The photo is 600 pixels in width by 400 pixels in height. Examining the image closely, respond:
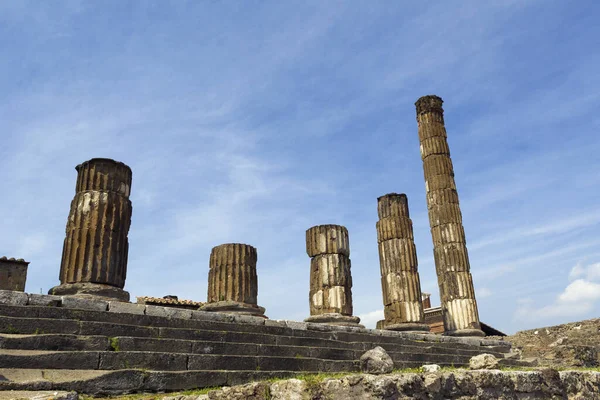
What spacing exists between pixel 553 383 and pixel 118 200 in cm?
705

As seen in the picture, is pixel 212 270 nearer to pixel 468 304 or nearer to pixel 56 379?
pixel 56 379

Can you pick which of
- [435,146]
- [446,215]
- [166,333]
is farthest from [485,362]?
[435,146]

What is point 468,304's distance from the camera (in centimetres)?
1591

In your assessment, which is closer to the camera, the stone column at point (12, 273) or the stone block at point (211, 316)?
the stone block at point (211, 316)

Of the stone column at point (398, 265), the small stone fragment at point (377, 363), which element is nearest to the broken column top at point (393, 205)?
the stone column at point (398, 265)

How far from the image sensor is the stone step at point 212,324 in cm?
603

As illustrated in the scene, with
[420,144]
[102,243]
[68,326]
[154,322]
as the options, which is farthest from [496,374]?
[420,144]

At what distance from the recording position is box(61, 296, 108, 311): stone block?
20.9 ft

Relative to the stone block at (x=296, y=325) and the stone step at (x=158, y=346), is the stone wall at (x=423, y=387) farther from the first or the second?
the stone block at (x=296, y=325)

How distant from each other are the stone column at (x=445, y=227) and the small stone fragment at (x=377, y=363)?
33.3 ft

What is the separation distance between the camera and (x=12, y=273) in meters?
19.0

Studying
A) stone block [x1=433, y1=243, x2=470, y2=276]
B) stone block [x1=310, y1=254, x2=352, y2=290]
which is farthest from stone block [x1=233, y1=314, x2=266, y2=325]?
stone block [x1=433, y1=243, x2=470, y2=276]

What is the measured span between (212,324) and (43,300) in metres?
2.28

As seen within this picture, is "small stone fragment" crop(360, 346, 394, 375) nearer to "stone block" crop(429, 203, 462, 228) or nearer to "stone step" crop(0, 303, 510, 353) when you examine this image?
"stone step" crop(0, 303, 510, 353)
